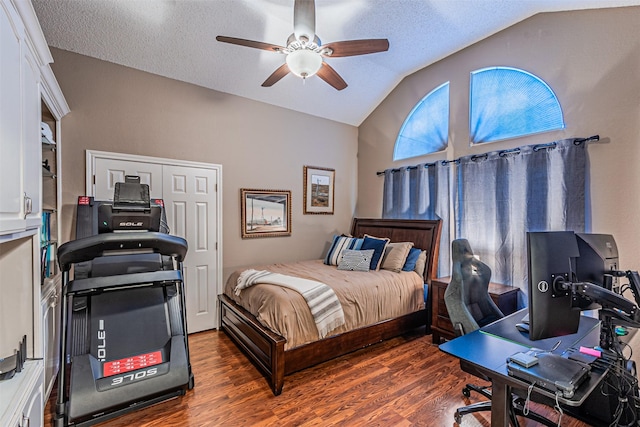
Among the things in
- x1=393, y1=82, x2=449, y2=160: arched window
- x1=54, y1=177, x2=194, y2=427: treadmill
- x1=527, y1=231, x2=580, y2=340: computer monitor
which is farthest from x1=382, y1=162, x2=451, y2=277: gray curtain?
x1=54, y1=177, x2=194, y2=427: treadmill

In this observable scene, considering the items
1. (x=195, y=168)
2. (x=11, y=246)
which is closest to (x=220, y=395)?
(x=11, y=246)

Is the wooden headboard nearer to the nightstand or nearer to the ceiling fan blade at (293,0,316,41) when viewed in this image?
the nightstand

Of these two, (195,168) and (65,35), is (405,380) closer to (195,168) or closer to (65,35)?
(195,168)

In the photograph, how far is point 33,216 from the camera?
1.60 metres

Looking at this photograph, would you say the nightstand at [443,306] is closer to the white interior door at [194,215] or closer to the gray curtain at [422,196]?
the gray curtain at [422,196]

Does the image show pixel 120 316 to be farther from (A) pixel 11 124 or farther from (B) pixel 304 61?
(B) pixel 304 61

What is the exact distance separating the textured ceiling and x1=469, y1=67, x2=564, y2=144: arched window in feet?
1.70

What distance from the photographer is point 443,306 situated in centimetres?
307

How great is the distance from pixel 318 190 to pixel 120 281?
2.96m

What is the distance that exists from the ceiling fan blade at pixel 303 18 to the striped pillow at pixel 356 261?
2.43 meters

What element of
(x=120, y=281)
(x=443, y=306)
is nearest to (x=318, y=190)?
(x=443, y=306)

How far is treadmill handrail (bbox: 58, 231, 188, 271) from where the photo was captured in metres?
1.90

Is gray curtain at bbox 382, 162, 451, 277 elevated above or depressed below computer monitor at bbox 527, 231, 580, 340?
above

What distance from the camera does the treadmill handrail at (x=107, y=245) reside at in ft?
6.23
